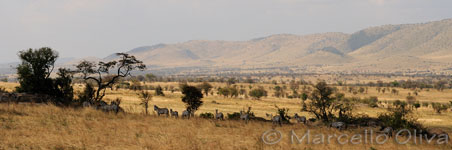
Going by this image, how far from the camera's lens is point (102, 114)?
18.6m

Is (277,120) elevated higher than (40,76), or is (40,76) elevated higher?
(40,76)

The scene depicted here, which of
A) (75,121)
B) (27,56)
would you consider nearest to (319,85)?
(75,121)

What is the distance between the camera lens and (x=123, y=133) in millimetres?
13805

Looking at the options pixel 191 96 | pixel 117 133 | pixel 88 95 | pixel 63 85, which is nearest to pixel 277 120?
pixel 117 133

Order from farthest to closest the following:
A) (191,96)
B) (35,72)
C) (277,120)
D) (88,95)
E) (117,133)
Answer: (191,96), (88,95), (35,72), (277,120), (117,133)

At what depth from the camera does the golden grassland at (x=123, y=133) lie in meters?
11.7

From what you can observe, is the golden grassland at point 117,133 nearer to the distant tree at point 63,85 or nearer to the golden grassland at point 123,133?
the golden grassland at point 123,133

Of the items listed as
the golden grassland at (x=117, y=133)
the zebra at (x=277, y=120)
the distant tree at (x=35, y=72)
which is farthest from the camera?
the distant tree at (x=35, y=72)

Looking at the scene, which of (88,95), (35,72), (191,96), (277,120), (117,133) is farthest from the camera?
(191,96)

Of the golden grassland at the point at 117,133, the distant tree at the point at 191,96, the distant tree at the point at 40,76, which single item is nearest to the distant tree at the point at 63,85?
the distant tree at the point at 40,76

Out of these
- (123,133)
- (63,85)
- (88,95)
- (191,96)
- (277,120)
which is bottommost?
(191,96)

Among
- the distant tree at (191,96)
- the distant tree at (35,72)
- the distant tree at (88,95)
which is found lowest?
the distant tree at (191,96)

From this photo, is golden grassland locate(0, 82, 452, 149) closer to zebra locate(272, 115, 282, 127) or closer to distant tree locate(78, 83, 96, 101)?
zebra locate(272, 115, 282, 127)

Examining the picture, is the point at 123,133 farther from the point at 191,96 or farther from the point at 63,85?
the point at 191,96
